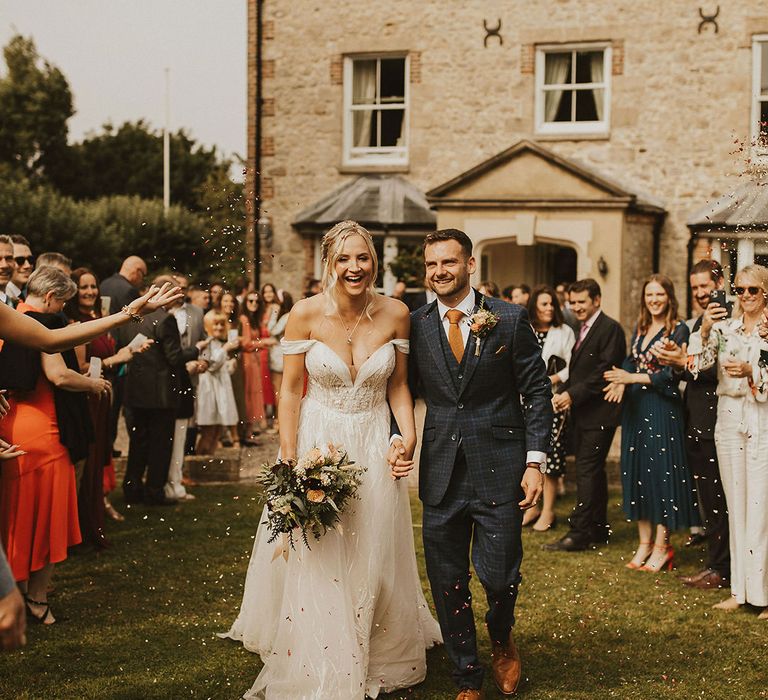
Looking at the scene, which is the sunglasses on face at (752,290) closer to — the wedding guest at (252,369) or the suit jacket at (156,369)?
the suit jacket at (156,369)

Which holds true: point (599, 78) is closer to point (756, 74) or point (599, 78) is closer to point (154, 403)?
point (756, 74)

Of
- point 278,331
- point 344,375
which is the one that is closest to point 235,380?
point 278,331

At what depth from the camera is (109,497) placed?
Answer: 10320 millimetres

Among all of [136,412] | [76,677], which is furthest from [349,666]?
[136,412]

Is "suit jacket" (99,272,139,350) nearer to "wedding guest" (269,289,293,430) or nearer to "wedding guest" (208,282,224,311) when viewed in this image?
"wedding guest" (208,282,224,311)

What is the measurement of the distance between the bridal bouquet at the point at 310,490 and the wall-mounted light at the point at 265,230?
14.3m

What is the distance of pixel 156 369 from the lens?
9.86m

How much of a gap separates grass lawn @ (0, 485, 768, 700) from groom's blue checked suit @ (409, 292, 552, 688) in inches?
20.8

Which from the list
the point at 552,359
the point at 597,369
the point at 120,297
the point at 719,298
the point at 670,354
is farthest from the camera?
the point at 120,297

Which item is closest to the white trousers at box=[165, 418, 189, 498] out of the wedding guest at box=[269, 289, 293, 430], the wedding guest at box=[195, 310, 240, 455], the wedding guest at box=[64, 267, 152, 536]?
the wedding guest at box=[195, 310, 240, 455]

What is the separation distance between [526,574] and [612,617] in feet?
3.77

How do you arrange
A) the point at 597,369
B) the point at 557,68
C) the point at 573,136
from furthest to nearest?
1. the point at 557,68
2. the point at 573,136
3. the point at 597,369

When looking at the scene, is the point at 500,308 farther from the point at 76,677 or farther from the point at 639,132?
the point at 639,132

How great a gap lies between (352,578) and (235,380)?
855cm
